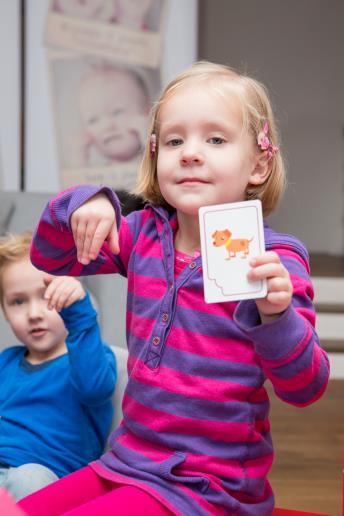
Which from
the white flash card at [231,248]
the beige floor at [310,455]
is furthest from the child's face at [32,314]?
the beige floor at [310,455]

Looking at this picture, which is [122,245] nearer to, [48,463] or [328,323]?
[48,463]

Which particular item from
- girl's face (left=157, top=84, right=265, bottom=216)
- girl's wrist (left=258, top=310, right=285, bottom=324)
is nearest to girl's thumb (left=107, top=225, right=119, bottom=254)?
girl's face (left=157, top=84, right=265, bottom=216)

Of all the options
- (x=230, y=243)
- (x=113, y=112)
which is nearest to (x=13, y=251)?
(x=230, y=243)

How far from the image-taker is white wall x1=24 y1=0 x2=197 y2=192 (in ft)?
13.6

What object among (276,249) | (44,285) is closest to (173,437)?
(276,249)

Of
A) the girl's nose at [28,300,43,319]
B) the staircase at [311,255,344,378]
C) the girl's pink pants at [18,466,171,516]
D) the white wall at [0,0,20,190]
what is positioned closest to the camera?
the girl's pink pants at [18,466,171,516]

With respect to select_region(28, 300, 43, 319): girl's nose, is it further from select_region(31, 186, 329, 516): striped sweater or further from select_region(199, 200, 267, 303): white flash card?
select_region(199, 200, 267, 303): white flash card

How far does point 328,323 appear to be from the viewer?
4.57 metres

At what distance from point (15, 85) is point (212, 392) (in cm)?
328

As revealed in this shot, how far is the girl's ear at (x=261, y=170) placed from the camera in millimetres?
1256

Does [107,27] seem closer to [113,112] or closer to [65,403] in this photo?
[113,112]

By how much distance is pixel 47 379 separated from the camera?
5.47 feet

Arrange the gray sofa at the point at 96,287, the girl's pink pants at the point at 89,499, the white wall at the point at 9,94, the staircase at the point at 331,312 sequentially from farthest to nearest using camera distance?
the staircase at the point at 331,312 → the white wall at the point at 9,94 → the gray sofa at the point at 96,287 → the girl's pink pants at the point at 89,499

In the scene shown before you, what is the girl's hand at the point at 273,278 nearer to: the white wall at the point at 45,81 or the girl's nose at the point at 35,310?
the girl's nose at the point at 35,310
